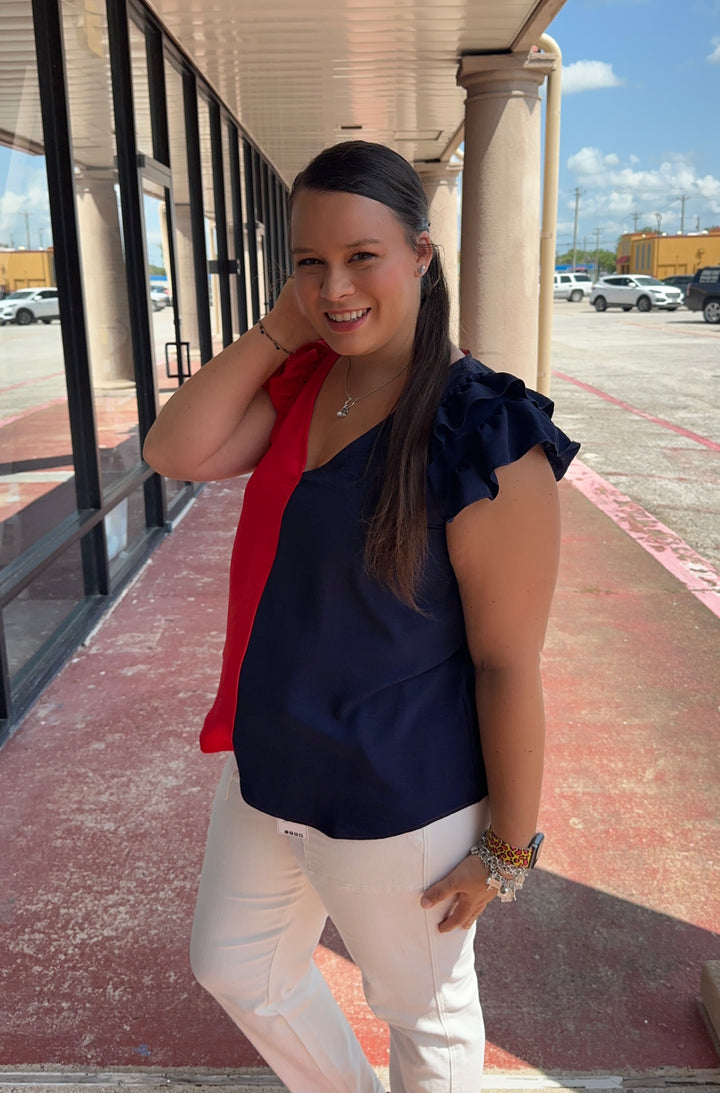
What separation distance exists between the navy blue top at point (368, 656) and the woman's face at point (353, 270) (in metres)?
0.13

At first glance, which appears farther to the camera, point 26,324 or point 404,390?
point 26,324

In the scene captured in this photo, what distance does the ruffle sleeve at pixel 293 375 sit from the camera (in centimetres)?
166

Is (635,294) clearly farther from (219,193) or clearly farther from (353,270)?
(353,270)

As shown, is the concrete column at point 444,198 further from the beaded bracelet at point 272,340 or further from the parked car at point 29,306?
the beaded bracelet at point 272,340

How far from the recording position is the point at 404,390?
143 centimetres

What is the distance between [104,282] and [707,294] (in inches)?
1181

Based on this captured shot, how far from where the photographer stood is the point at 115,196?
19.1 ft

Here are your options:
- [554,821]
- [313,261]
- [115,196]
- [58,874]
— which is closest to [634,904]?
[554,821]

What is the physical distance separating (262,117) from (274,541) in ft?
31.4

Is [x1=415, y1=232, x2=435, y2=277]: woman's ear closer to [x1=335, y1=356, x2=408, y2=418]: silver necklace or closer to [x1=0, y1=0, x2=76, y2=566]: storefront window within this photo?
[x1=335, y1=356, x2=408, y2=418]: silver necklace

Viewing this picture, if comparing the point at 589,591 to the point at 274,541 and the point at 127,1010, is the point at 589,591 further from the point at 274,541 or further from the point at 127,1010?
the point at 274,541

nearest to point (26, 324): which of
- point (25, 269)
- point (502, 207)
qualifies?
point (25, 269)

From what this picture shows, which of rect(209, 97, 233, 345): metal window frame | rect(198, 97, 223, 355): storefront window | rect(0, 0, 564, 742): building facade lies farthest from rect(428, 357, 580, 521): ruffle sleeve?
rect(209, 97, 233, 345): metal window frame

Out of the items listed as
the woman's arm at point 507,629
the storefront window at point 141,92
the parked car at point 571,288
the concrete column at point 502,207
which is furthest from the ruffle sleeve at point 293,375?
the parked car at point 571,288
